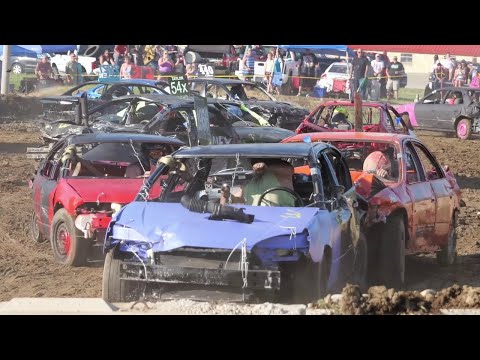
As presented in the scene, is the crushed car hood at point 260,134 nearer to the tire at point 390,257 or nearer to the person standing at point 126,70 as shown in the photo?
the tire at point 390,257

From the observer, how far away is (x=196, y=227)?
305 inches

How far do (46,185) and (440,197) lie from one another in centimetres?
467

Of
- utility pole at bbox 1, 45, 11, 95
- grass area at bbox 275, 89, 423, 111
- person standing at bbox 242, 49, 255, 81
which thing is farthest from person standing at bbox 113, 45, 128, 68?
grass area at bbox 275, 89, 423, 111

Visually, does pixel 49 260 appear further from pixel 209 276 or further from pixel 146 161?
pixel 209 276

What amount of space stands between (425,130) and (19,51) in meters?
18.8

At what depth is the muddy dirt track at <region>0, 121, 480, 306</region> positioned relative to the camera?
32.0 ft

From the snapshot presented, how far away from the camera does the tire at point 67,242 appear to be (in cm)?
1055

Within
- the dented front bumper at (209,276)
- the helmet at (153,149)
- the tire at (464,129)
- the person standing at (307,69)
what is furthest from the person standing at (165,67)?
the dented front bumper at (209,276)

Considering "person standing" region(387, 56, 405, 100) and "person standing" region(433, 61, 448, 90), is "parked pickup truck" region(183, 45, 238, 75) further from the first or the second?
"person standing" region(433, 61, 448, 90)

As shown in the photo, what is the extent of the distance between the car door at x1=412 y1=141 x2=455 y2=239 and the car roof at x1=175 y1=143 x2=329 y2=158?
228cm

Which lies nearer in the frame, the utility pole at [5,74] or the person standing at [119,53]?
the utility pole at [5,74]

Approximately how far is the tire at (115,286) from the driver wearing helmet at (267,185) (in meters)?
1.19

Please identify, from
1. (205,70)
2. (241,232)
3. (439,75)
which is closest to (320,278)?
(241,232)
